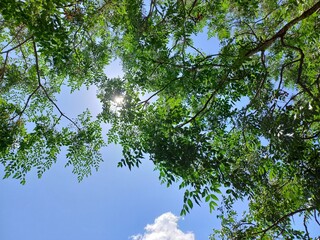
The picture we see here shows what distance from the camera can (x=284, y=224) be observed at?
6.47 metres

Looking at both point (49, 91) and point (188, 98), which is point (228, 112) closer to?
point (188, 98)

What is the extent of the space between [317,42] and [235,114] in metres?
3.89

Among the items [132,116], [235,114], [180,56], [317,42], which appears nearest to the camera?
[235,114]

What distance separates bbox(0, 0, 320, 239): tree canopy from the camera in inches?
179

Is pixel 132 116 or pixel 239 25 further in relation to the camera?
pixel 239 25

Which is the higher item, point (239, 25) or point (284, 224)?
point (239, 25)

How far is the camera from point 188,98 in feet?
24.7

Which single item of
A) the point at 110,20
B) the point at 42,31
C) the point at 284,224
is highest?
the point at 110,20

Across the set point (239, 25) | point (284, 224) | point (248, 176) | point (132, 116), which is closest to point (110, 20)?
point (132, 116)

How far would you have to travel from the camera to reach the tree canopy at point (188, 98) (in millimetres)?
4539

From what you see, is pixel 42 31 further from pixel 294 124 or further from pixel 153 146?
pixel 294 124

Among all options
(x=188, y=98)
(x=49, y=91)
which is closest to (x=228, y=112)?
(x=188, y=98)

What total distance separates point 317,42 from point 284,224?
16.6ft

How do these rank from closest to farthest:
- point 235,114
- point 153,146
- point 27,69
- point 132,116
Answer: point 153,146
point 235,114
point 132,116
point 27,69
